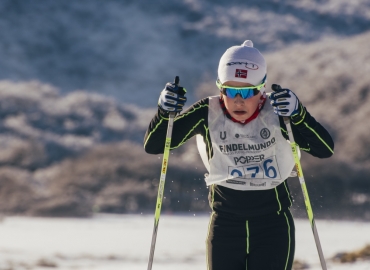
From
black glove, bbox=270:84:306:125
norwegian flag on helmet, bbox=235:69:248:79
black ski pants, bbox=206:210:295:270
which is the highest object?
norwegian flag on helmet, bbox=235:69:248:79

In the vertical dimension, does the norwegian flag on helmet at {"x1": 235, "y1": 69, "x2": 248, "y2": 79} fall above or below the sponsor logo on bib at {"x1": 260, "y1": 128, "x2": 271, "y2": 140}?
above

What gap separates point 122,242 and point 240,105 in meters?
8.41

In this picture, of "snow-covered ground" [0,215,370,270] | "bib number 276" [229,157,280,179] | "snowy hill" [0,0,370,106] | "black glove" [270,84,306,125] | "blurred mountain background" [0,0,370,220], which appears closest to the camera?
"black glove" [270,84,306,125]

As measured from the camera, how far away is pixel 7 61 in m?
36.3

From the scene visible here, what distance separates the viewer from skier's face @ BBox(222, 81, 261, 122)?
3457 mm

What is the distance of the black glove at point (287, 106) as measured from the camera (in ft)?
11.1

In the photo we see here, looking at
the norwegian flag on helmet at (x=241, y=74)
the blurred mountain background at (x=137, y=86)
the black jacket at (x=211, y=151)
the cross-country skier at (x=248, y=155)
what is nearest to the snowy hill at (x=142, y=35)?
the blurred mountain background at (x=137, y=86)

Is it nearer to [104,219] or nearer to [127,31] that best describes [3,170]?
[104,219]

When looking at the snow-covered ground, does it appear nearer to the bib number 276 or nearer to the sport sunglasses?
the bib number 276

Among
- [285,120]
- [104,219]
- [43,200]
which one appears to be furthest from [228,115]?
[43,200]

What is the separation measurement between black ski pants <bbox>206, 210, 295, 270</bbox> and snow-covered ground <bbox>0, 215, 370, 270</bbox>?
460cm

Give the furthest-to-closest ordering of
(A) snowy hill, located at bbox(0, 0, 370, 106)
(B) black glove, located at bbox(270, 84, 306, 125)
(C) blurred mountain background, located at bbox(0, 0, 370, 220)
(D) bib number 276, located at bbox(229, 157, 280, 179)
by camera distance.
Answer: (A) snowy hill, located at bbox(0, 0, 370, 106)
(C) blurred mountain background, located at bbox(0, 0, 370, 220)
(D) bib number 276, located at bbox(229, 157, 280, 179)
(B) black glove, located at bbox(270, 84, 306, 125)

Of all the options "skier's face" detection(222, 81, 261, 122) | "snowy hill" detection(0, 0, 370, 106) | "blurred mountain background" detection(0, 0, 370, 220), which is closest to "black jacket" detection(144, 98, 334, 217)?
"skier's face" detection(222, 81, 261, 122)

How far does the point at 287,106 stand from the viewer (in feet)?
11.1
